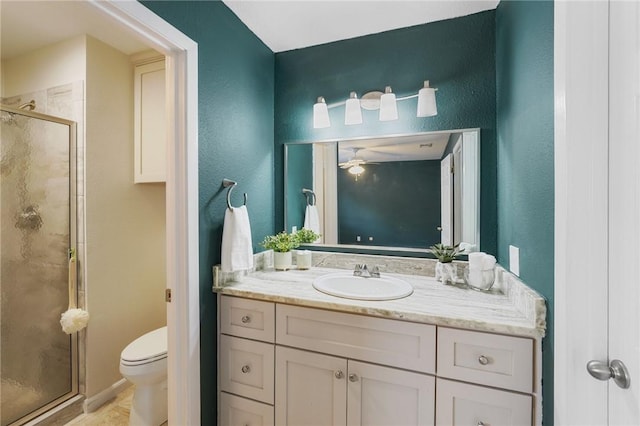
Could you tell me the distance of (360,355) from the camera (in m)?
1.23

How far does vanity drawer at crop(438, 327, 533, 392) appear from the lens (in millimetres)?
1016

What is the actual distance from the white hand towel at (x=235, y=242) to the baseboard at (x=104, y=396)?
144cm

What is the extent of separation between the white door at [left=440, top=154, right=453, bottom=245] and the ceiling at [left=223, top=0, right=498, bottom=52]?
79cm

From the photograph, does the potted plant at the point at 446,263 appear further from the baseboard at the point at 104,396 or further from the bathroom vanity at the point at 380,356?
the baseboard at the point at 104,396

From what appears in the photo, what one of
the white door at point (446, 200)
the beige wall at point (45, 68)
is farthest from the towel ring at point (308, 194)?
the beige wall at point (45, 68)

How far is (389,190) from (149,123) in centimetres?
178

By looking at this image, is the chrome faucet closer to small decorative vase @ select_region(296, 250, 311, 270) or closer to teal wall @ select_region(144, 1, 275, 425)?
small decorative vase @ select_region(296, 250, 311, 270)

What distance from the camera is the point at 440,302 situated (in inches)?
49.7

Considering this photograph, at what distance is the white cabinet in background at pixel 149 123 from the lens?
2.11m
